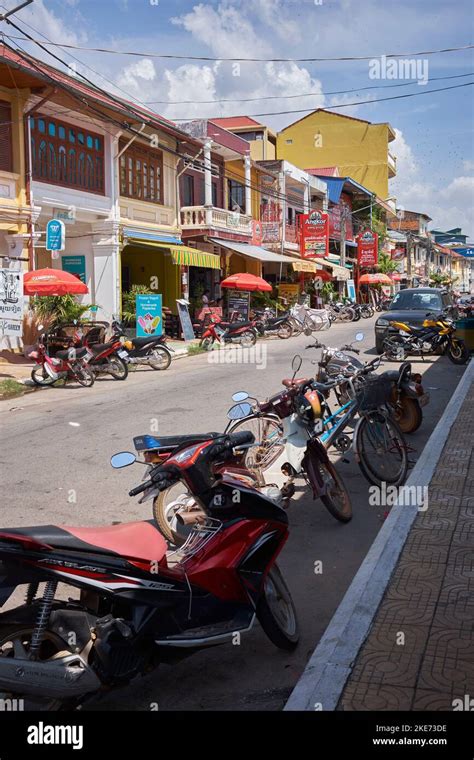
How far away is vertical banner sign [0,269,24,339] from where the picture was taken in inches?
563

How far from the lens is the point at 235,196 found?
31.6m

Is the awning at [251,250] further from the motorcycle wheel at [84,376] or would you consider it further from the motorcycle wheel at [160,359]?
the motorcycle wheel at [84,376]

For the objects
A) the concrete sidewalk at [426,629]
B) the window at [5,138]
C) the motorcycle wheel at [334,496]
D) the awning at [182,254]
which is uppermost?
the window at [5,138]

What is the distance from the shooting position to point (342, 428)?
6.45 meters

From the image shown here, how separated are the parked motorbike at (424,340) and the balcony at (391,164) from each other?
150 ft

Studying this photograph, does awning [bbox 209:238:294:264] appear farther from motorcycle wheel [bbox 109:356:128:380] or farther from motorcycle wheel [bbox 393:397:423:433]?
motorcycle wheel [bbox 393:397:423:433]

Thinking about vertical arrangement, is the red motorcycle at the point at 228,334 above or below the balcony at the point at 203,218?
below

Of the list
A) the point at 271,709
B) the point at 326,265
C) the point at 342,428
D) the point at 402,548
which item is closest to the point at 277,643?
the point at 271,709

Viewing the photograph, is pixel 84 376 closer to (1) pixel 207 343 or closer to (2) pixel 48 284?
(2) pixel 48 284

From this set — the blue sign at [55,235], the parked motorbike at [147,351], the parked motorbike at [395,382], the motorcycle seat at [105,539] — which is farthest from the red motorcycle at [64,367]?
the motorcycle seat at [105,539]

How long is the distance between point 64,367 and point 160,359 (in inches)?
124

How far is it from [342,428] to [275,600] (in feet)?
8.69

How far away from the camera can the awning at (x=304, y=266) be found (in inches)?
1318

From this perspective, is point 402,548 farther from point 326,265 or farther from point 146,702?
point 326,265
